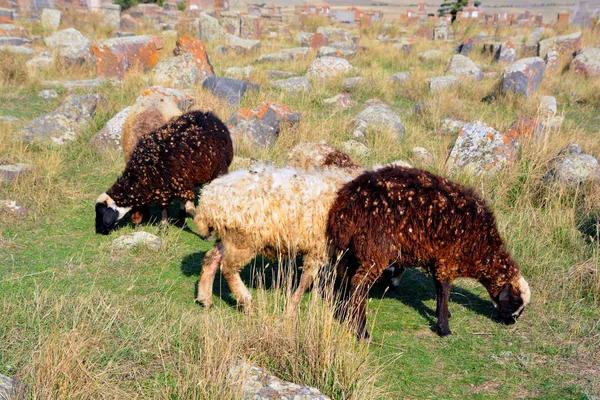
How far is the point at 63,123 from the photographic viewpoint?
10.4 meters

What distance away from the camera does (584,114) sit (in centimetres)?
1362

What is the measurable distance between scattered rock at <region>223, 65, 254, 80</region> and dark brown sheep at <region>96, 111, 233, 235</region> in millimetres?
8329

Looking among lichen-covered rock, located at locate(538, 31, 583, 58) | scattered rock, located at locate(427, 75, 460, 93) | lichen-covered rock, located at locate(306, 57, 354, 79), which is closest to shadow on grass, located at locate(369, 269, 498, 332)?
scattered rock, located at locate(427, 75, 460, 93)

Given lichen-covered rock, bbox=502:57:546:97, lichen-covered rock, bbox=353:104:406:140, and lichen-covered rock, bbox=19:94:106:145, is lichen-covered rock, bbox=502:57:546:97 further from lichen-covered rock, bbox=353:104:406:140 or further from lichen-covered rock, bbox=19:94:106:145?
lichen-covered rock, bbox=19:94:106:145

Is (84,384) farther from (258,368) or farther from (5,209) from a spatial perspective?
(5,209)

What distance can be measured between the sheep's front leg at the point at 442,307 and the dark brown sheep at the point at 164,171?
360 centimetres

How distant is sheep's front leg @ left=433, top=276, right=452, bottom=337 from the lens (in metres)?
5.13

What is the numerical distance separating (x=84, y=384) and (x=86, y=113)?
846 cm

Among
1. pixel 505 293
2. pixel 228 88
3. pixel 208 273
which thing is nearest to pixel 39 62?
pixel 228 88

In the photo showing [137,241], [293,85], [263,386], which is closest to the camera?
[263,386]

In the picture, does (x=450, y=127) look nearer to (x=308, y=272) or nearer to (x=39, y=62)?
(x=308, y=272)

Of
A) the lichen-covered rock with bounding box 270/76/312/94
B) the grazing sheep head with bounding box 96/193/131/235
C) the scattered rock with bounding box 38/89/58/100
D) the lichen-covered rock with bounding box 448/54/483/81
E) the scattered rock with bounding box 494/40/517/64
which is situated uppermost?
the scattered rock with bounding box 494/40/517/64

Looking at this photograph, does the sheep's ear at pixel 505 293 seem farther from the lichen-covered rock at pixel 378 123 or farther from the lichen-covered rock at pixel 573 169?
the lichen-covered rock at pixel 378 123

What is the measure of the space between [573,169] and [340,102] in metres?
6.53
